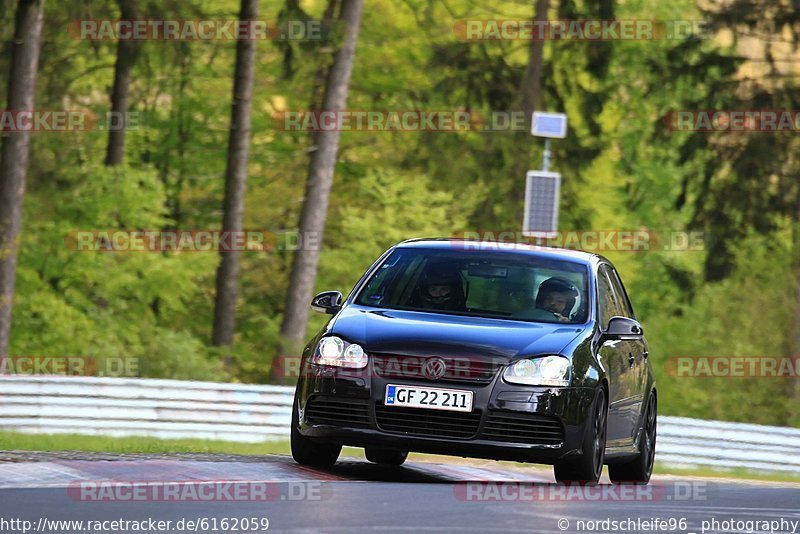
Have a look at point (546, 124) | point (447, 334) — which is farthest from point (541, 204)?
point (447, 334)

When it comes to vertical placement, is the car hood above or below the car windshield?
below

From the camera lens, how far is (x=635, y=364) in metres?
14.0

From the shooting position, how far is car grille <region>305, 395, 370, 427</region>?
11.9 m

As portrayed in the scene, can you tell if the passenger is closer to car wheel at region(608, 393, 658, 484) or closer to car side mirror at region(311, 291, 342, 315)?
car side mirror at region(311, 291, 342, 315)

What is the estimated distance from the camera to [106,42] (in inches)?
1607

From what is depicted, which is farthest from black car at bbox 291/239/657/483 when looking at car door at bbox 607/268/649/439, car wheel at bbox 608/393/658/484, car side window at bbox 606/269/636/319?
car wheel at bbox 608/393/658/484

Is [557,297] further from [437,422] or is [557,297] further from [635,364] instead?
[437,422]

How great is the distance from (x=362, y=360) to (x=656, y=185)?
4477cm

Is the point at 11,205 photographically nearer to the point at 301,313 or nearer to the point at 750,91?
the point at 301,313

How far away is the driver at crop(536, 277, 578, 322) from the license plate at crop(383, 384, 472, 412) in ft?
4.33

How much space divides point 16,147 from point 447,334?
21.6 meters

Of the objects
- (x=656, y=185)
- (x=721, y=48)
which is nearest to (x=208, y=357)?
(x=721, y=48)

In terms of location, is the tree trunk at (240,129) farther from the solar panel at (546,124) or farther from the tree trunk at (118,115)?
the solar panel at (546,124)

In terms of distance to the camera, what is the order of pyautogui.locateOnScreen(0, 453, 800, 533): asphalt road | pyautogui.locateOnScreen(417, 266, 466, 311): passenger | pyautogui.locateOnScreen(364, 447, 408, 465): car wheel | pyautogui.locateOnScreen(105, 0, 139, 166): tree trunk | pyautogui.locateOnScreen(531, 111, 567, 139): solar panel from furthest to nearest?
pyautogui.locateOnScreen(105, 0, 139, 166): tree trunk < pyautogui.locateOnScreen(531, 111, 567, 139): solar panel < pyautogui.locateOnScreen(364, 447, 408, 465): car wheel < pyautogui.locateOnScreen(417, 266, 466, 311): passenger < pyautogui.locateOnScreen(0, 453, 800, 533): asphalt road
